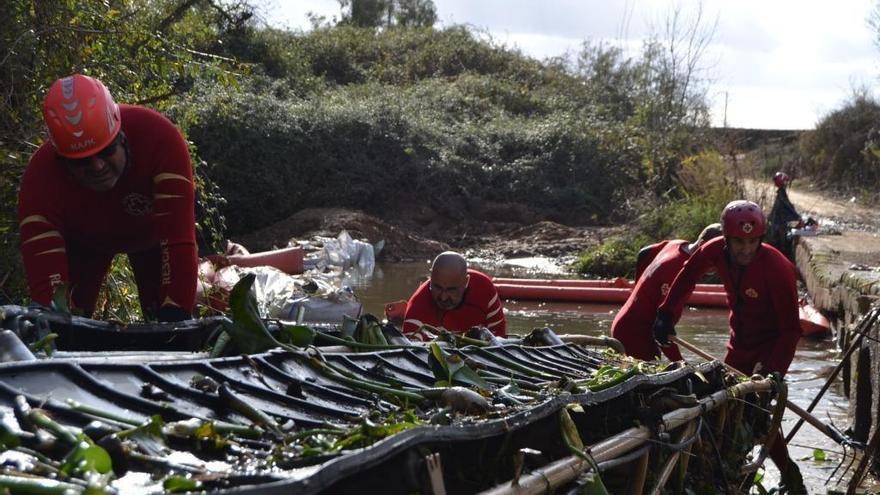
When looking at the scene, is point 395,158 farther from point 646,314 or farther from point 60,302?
point 60,302

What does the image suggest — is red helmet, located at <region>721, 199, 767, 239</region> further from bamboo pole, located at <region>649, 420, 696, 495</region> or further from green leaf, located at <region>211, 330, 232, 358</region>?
green leaf, located at <region>211, 330, 232, 358</region>

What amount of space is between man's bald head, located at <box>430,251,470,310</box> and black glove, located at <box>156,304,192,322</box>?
2610 mm

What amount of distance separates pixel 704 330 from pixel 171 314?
966 centimetres

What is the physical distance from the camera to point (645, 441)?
3.86 m

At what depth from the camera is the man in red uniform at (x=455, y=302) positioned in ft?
23.3

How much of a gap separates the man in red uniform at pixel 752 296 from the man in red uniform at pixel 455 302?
1108 millimetres

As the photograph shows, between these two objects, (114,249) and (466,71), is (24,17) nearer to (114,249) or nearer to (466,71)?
(114,249)

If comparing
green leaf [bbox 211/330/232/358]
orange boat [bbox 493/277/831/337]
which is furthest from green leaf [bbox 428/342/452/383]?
orange boat [bbox 493/277/831/337]

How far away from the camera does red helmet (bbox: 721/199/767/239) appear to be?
722 cm

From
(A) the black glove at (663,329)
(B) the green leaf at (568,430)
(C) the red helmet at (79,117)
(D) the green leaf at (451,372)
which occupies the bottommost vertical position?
(A) the black glove at (663,329)

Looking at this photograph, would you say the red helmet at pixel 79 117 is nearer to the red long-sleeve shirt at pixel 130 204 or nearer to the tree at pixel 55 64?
the red long-sleeve shirt at pixel 130 204

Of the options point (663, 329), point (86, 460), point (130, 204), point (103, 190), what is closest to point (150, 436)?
point (86, 460)

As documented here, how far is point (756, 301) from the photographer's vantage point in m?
7.33

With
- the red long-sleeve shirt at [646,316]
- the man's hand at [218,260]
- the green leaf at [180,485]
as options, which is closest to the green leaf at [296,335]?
the green leaf at [180,485]
